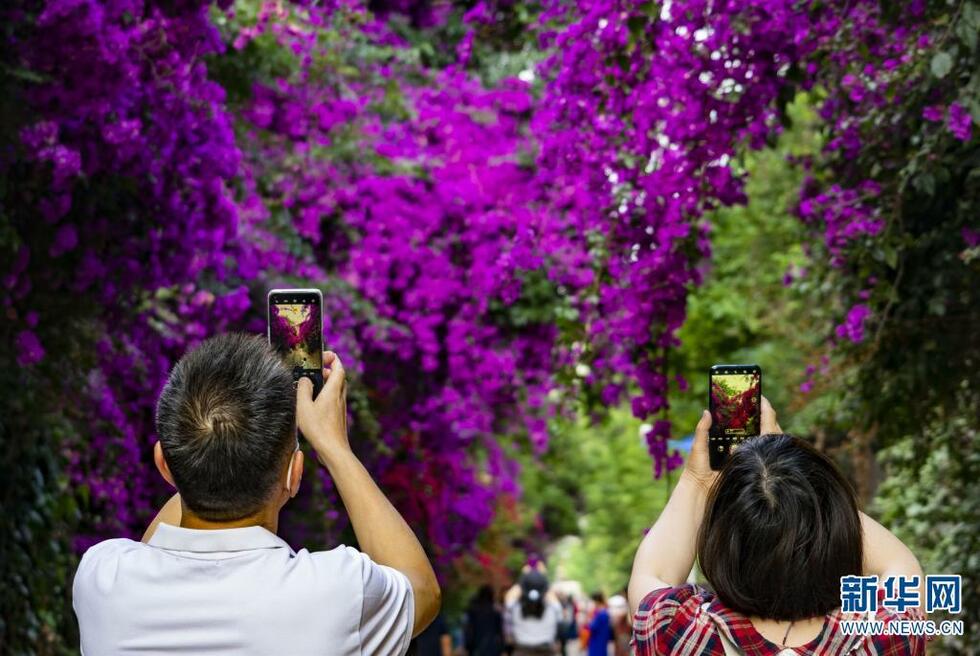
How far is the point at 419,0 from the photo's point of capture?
13984mm

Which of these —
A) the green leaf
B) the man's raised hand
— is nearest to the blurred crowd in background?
the green leaf

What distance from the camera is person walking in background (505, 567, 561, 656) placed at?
11.9 metres

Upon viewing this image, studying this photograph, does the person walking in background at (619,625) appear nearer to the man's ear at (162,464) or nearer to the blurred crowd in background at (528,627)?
the blurred crowd in background at (528,627)

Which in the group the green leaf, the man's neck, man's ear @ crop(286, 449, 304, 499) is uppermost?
the green leaf

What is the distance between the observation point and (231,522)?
8.36 ft

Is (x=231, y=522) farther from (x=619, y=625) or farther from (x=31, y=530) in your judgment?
(x=619, y=625)

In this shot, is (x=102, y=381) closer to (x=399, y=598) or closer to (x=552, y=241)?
(x=552, y=241)

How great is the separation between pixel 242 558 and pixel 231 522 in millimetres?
74

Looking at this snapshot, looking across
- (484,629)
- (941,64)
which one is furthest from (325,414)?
(484,629)

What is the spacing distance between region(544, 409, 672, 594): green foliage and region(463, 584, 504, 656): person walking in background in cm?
1352

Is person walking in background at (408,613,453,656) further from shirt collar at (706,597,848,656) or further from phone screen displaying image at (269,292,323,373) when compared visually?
shirt collar at (706,597,848,656)

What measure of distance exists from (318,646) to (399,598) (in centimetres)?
17

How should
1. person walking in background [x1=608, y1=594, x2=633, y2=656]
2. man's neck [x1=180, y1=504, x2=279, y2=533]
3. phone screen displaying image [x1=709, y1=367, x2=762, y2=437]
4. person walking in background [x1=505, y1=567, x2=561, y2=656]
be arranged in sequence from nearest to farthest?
man's neck [x1=180, y1=504, x2=279, y2=533]
phone screen displaying image [x1=709, y1=367, x2=762, y2=437]
person walking in background [x1=608, y1=594, x2=633, y2=656]
person walking in background [x1=505, y1=567, x2=561, y2=656]

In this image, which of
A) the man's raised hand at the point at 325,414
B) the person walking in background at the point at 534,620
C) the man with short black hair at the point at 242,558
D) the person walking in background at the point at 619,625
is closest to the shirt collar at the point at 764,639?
the man with short black hair at the point at 242,558
